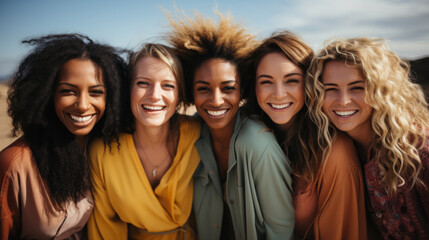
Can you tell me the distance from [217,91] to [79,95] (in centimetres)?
127

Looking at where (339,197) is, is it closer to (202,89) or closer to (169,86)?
(202,89)

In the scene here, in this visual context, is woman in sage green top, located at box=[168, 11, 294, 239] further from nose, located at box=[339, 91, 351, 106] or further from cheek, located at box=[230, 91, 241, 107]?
nose, located at box=[339, 91, 351, 106]

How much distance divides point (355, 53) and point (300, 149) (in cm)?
100

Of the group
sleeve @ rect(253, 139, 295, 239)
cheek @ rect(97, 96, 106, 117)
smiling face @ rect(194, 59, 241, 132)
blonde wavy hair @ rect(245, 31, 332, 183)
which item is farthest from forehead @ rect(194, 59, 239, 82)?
cheek @ rect(97, 96, 106, 117)

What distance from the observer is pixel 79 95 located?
2318 millimetres

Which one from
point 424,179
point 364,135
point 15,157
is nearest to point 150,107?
point 15,157

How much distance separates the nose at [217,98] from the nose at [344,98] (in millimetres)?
1099

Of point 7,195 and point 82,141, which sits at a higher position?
point 82,141

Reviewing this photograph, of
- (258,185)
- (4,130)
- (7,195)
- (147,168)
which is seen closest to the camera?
(7,195)

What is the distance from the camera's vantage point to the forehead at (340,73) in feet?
7.57

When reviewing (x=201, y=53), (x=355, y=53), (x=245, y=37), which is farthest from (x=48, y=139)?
(x=355, y=53)

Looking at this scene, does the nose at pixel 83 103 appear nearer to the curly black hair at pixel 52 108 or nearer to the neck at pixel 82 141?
the curly black hair at pixel 52 108

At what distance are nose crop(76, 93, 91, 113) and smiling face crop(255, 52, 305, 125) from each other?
1617 mm

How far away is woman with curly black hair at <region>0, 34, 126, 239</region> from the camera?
85.0 inches
